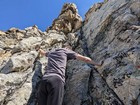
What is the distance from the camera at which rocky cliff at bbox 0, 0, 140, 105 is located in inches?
447

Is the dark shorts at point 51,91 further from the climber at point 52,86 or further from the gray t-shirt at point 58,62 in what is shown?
the gray t-shirt at point 58,62

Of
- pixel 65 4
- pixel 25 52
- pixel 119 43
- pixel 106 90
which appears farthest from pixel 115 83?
pixel 65 4

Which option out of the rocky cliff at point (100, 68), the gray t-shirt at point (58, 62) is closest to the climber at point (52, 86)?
the gray t-shirt at point (58, 62)

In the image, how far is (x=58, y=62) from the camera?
12.8 meters

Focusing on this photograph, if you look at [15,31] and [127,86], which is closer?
[127,86]

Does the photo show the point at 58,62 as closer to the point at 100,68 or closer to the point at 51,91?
the point at 51,91

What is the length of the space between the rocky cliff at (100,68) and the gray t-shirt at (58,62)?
42.1 inches

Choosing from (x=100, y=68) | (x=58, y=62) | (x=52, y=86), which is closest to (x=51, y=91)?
(x=52, y=86)

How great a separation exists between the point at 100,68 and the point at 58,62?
2012 mm

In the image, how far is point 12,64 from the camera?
1552 centimetres

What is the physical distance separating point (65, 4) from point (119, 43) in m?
16.1

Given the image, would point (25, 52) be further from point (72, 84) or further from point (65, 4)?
point (65, 4)

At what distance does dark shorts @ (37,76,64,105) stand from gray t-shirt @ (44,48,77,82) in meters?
0.41

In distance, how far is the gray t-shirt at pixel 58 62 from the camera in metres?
12.1
